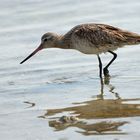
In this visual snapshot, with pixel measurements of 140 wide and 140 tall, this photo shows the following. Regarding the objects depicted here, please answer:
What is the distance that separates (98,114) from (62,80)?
6.31 ft

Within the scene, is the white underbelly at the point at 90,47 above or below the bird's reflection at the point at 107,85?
above

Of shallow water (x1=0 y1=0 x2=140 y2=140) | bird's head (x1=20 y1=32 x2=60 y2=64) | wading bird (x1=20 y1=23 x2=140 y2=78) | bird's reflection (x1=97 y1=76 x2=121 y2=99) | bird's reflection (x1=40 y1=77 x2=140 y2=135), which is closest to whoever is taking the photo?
bird's reflection (x1=40 y1=77 x2=140 y2=135)

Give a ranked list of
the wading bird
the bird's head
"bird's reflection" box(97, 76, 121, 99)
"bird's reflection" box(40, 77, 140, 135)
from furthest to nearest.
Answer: the bird's head → the wading bird → "bird's reflection" box(97, 76, 121, 99) → "bird's reflection" box(40, 77, 140, 135)

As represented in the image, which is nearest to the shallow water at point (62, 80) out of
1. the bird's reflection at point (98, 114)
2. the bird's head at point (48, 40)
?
the bird's reflection at point (98, 114)

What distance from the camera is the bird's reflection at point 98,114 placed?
630 cm

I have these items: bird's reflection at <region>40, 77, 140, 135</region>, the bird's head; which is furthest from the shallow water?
the bird's head

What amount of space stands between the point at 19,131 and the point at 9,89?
A: 1.95 metres

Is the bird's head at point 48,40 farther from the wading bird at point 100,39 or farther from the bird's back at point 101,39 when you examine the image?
the bird's back at point 101,39

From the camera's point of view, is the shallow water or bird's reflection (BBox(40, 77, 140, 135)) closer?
bird's reflection (BBox(40, 77, 140, 135))

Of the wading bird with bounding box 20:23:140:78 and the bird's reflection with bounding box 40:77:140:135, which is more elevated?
the wading bird with bounding box 20:23:140:78

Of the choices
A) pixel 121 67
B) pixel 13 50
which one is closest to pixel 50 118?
pixel 121 67

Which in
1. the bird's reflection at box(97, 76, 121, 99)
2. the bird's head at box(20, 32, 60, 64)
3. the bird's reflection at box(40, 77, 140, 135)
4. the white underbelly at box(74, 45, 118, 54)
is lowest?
the bird's reflection at box(40, 77, 140, 135)

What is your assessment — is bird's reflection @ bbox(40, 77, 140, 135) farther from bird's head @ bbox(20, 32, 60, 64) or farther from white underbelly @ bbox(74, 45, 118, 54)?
bird's head @ bbox(20, 32, 60, 64)

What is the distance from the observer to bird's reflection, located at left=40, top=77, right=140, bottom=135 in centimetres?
630
